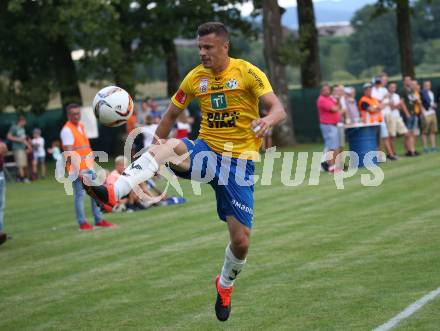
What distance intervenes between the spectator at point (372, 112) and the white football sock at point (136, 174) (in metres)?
16.1

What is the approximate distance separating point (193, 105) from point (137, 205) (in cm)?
2090

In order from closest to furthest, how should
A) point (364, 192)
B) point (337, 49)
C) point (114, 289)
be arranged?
point (114, 289) < point (364, 192) < point (337, 49)

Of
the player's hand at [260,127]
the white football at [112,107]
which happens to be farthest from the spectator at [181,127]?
the player's hand at [260,127]

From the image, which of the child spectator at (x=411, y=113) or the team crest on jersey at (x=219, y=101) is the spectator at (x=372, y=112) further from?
the team crest on jersey at (x=219, y=101)

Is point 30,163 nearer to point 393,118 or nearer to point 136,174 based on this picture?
point 393,118

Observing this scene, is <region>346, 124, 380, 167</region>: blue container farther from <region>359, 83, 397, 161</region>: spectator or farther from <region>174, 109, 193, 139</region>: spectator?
<region>174, 109, 193, 139</region>: spectator

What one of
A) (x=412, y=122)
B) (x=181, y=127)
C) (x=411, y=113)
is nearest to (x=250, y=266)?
(x=181, y=127)

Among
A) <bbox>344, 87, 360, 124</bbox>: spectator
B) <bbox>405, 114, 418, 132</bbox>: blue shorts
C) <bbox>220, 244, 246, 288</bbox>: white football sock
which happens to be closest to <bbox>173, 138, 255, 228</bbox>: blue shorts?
<bbox>220, 244, 246, 288</bbox>: white football sock

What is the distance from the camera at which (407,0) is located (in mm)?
37125

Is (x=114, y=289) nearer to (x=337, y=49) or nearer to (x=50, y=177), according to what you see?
(x=50, y=177)

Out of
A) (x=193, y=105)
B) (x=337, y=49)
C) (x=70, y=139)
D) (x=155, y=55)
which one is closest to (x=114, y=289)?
(x=70, y=139)

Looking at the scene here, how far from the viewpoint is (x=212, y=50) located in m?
8.31

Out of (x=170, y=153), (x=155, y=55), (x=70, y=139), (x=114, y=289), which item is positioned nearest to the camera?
(x=170, y=153)

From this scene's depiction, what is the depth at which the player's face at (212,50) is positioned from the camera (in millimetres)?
8266
